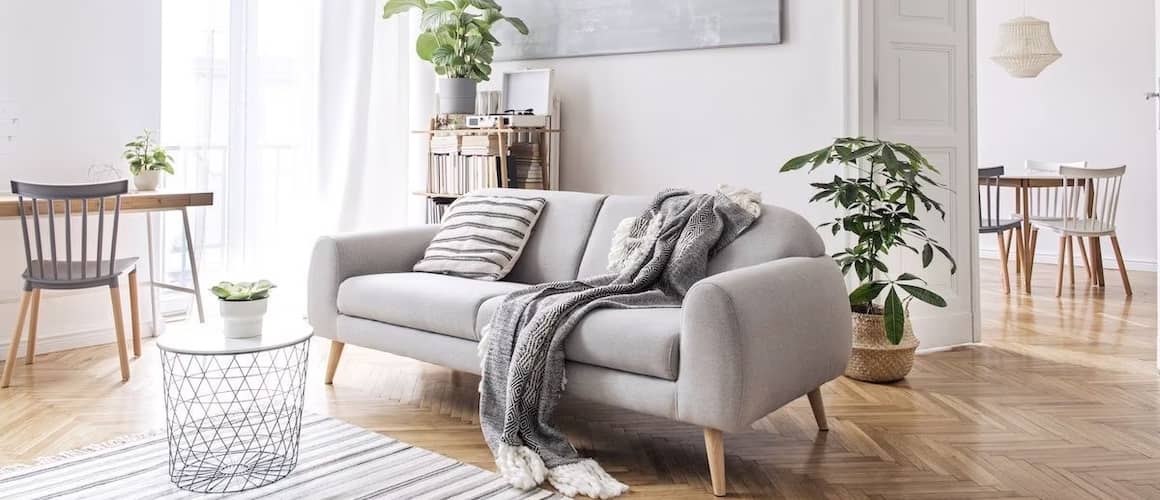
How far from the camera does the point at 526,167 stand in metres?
4.91

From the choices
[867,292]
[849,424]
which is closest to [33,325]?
[849,424]

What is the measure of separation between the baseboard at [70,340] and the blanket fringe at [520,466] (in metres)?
2.47

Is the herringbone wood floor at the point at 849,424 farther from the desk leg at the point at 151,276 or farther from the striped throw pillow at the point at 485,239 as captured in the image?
the striped throw pillow at the point at 485,239

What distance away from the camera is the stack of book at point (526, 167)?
4.88 meters

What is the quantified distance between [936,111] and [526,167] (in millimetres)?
2043

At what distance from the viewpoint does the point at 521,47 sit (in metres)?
5.23

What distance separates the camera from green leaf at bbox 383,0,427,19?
4910 millimetres

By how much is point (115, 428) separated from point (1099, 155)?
265 inches

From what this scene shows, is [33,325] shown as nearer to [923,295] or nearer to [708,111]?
[708,111]

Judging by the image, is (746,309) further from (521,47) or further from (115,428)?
(521,47)

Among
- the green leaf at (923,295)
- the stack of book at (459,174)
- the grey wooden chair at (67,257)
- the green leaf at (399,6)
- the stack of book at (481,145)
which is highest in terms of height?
the green leaf at (399,6)

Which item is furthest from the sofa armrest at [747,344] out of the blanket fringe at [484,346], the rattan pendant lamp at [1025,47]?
the rattan pendant lamp at [1025,47]

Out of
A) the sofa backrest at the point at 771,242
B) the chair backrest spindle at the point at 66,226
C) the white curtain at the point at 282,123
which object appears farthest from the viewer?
the white curtain at the point at 282,123

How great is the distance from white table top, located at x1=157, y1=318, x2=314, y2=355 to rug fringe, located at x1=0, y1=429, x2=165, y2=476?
0.49m
